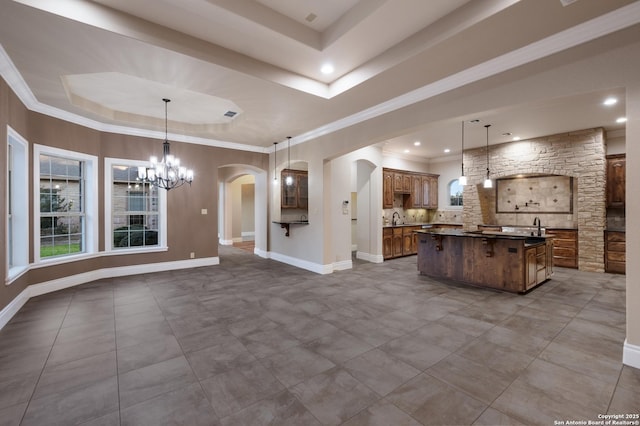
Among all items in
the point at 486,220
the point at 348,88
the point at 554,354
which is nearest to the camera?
the point at 554,354

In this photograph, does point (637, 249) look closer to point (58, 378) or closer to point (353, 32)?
point (353, 32)

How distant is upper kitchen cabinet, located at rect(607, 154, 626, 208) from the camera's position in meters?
6.38

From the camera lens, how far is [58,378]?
243cm

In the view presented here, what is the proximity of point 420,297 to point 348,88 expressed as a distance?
336 centimetres

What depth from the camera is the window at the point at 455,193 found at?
9.64m

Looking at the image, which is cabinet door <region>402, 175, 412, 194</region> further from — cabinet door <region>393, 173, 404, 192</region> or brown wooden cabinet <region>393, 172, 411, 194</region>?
cabinet door <region>393, 173, 404, 192</region>

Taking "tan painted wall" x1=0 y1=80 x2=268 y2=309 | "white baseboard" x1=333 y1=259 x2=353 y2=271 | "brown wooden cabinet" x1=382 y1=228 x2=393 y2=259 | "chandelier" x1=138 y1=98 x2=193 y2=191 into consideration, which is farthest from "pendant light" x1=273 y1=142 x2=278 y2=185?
"brown wooden cabinet" x1=382 y1=228 x2=393 y2=259

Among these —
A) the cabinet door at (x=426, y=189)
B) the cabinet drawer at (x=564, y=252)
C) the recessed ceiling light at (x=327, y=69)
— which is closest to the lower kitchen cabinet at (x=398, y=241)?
the cabinet door at (x=426, y=189)

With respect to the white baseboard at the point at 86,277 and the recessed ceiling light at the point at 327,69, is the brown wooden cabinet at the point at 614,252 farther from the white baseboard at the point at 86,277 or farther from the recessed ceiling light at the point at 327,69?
the white baseboard at the point at 86,277

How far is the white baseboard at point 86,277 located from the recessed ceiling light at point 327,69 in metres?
5.00

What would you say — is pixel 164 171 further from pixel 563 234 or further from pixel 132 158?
pixel 563 234

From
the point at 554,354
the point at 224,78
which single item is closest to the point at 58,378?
A: the point at 224,78

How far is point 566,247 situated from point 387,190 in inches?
173

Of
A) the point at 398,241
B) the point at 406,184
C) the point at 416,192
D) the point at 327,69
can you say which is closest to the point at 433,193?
the point at 416,192
